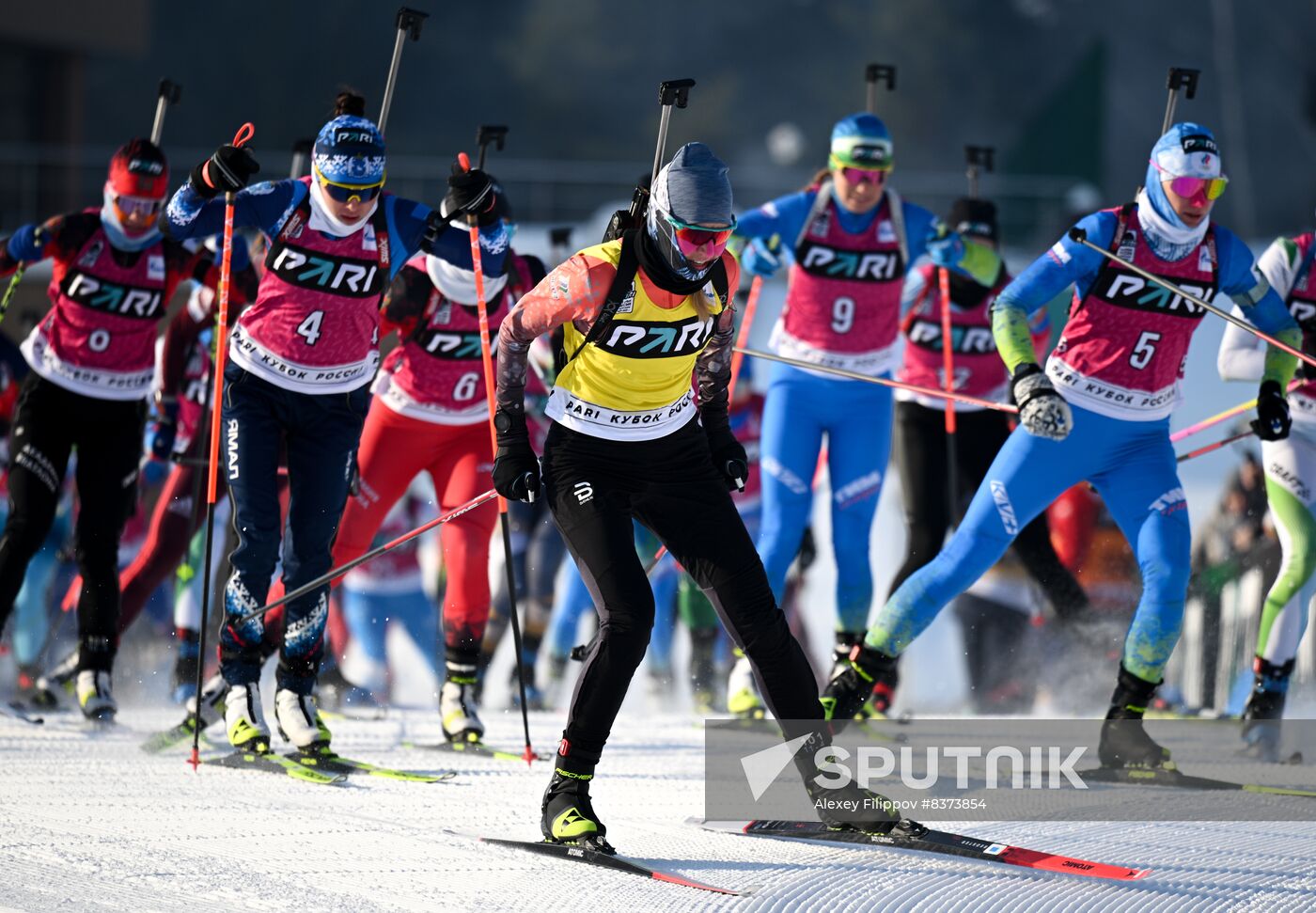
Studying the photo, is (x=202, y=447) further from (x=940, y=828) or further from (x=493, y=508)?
(x=940, y=828)

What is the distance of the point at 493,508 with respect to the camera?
258 inches

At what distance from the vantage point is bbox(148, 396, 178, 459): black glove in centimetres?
774

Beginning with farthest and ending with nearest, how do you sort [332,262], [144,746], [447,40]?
[447,40]
[144,746]
[332,262]

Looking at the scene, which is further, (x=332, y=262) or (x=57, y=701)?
(x=57, y=701)

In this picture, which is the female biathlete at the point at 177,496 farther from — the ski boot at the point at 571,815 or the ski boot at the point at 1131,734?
the ski boot at the point at 1131,734

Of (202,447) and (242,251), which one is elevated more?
(242,251)

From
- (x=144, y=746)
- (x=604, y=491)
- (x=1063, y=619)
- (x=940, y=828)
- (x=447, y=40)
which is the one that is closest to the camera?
(x=604, y=491)

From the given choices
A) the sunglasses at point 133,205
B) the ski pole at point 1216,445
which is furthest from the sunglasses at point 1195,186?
the sunglasses at point 133,205

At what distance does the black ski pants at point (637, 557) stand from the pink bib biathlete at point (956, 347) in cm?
329

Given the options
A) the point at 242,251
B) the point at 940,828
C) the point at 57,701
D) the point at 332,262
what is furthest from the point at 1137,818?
the point at 57,701

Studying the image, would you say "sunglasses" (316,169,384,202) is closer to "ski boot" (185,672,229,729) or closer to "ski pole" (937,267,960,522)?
"ski boot" (185,672,229,729)

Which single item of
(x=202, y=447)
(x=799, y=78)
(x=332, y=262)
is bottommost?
(x=202, y=447)

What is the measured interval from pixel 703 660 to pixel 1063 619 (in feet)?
6.96

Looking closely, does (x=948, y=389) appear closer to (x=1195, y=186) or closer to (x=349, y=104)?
(x=1195, y=186)
